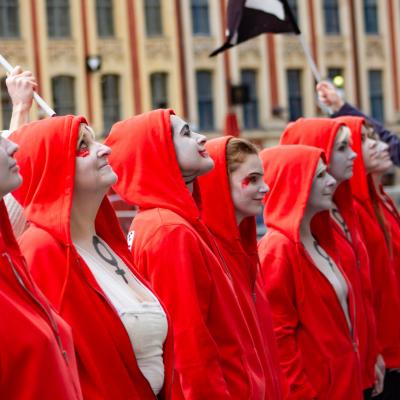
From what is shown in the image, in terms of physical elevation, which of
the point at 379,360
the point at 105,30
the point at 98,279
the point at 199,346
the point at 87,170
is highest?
the point at 105,30

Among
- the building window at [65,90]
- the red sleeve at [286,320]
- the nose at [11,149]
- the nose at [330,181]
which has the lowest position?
the red sleeve at [286,320]

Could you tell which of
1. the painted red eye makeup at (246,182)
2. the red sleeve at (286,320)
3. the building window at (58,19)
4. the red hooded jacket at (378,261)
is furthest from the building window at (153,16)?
the painted red eye makeup at (246,182)

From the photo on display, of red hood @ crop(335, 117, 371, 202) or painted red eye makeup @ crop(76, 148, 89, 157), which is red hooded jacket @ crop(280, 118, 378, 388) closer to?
red hood @ crop(335, 117, 371, 202)

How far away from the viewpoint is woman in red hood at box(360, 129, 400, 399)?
8023 mm

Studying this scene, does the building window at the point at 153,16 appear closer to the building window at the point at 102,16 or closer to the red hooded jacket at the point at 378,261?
the building window at the point at 102,16

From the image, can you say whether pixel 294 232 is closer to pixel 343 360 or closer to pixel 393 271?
pixel 343 360

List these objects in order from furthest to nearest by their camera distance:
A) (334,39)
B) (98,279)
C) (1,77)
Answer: (334,39), (1,77), (98,279)

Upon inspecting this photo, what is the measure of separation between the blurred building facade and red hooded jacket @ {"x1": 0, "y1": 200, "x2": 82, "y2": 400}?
31570 millimetres

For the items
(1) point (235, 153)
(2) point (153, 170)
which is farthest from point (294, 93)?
(2) point (153, 170)

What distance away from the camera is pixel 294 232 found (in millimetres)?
6809

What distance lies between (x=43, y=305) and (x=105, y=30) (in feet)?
113

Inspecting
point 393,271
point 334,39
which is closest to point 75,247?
point 393,271

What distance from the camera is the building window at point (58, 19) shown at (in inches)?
1468

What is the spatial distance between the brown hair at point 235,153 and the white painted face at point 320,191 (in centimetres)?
87
